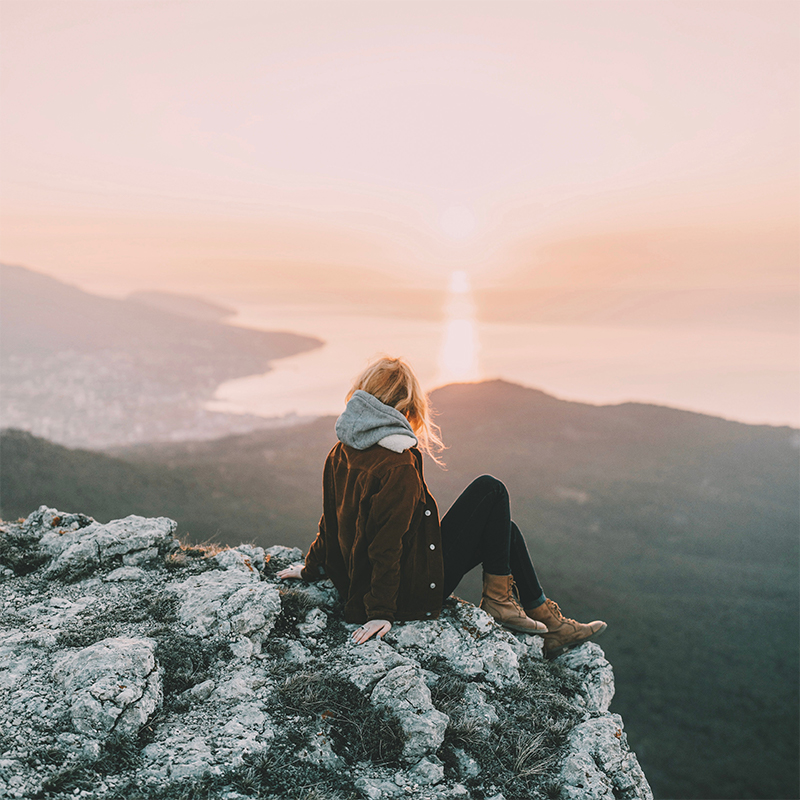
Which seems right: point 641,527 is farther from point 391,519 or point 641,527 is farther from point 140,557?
point 391,519

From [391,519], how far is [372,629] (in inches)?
42.1

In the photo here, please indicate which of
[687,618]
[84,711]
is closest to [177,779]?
[84,711]

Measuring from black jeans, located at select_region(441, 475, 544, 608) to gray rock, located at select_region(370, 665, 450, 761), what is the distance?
35.8 inches

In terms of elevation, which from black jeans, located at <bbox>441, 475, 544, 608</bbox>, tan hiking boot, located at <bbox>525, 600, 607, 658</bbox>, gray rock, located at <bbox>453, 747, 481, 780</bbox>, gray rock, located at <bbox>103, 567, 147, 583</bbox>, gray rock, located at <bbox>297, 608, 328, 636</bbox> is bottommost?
gray rock, located at <bbox>453, 747, 481, 780</bbox>

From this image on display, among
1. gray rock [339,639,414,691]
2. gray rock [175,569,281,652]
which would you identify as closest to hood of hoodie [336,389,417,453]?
gray rock [339,639,414,691]

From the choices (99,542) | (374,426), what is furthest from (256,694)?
(99,542)

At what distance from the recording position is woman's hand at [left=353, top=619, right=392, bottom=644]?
443 centimetres

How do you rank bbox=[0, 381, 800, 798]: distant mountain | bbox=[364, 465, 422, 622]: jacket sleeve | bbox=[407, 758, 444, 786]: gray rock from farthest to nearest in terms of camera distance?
bbox=[0, 381, 800, 798]: distant mountain, bbox=[364, 465, 422, 622]: jacket sleeve, bbox=[407, 758, 444, 786]: gray rock

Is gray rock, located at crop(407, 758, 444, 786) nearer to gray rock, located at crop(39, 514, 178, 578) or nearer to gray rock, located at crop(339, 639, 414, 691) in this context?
gray rock, located at crop(339, 639, 414, 691)

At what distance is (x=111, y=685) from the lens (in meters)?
3.53

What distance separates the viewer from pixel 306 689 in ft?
13.2

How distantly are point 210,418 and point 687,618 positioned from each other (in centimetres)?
11075

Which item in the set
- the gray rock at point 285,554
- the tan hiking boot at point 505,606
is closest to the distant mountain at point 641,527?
the gray rock at point 285,554

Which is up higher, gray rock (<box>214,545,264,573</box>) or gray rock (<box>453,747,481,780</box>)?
gray rock (<box>214,545,264,573</box>)
